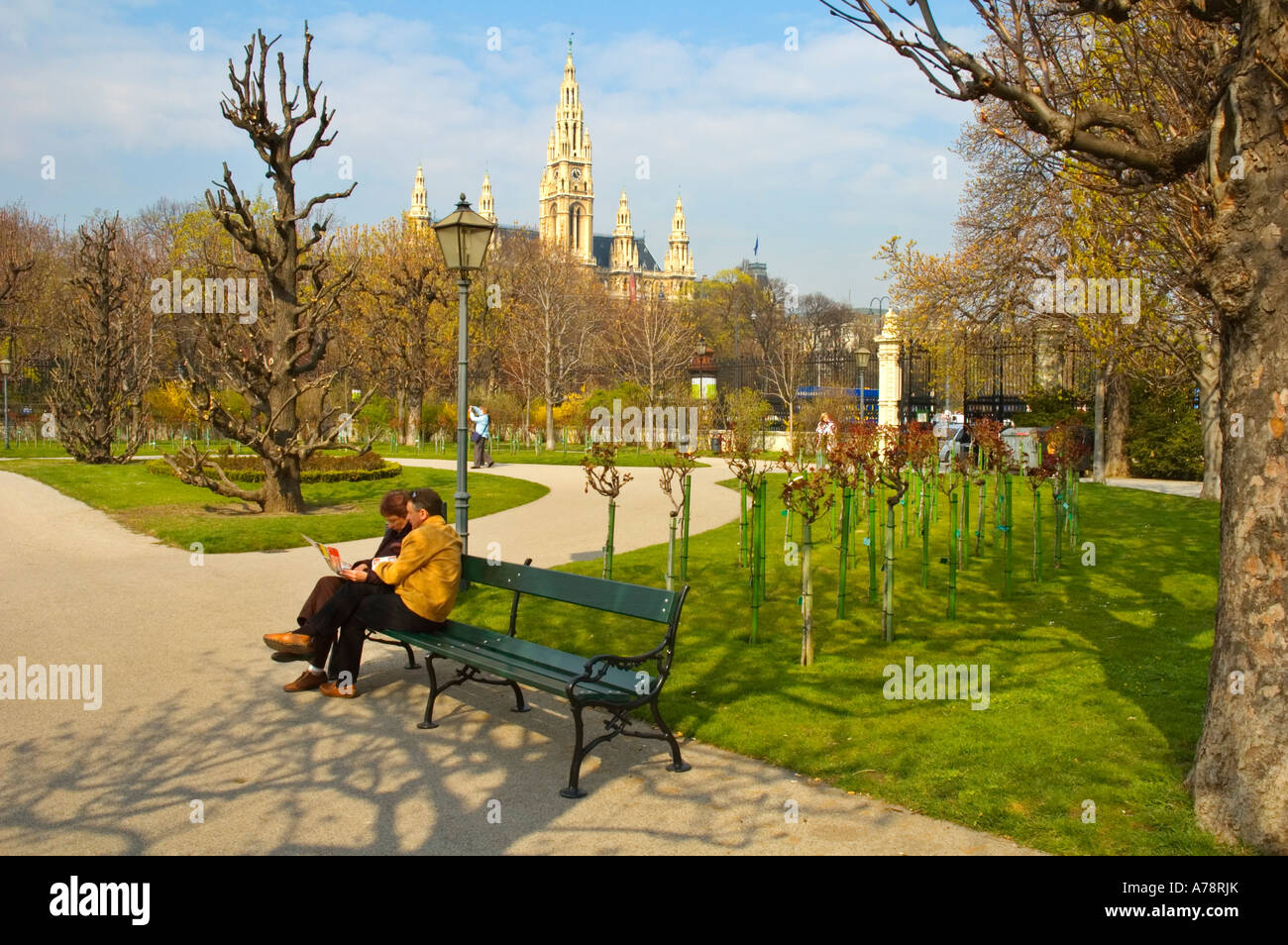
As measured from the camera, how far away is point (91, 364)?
25266 millimetres

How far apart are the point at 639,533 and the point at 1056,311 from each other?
10853mm

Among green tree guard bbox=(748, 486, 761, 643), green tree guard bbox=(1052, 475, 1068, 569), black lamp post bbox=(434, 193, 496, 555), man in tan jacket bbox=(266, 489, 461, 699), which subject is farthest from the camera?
green tree guard bbox=(1052, 475, 1068, 569)

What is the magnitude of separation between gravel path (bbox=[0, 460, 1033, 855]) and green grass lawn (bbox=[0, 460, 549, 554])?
428 centimetres

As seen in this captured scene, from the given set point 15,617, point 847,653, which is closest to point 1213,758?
point 847,653

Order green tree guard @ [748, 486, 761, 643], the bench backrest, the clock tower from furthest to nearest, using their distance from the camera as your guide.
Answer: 1. the clock tower
2. green tree guard @ [748, 486, 761, 643]
3. the bench backrest

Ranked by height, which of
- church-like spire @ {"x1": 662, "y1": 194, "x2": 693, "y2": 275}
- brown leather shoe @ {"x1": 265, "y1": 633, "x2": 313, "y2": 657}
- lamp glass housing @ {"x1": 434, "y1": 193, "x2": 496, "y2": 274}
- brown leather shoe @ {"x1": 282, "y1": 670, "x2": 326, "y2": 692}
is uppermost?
church-like spire @ {"x1": 662, "y1": 194, "x2": 693, "y2": 275}

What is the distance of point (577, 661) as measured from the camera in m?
5.77

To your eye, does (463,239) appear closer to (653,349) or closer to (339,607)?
(339,607)

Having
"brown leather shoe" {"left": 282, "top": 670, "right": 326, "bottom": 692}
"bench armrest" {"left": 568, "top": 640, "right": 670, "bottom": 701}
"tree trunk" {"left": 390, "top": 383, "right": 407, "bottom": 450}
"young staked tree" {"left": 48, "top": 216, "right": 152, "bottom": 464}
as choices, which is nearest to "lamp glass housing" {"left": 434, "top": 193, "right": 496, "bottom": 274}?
"brown leather shoe" {"left": 282, "top": 670, "right": 326, "bottom": 692}

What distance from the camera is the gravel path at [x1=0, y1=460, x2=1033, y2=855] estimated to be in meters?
4.30

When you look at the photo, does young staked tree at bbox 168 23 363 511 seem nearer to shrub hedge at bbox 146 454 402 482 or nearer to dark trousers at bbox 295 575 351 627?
shrub hedge at bbox 146 454 402 482
